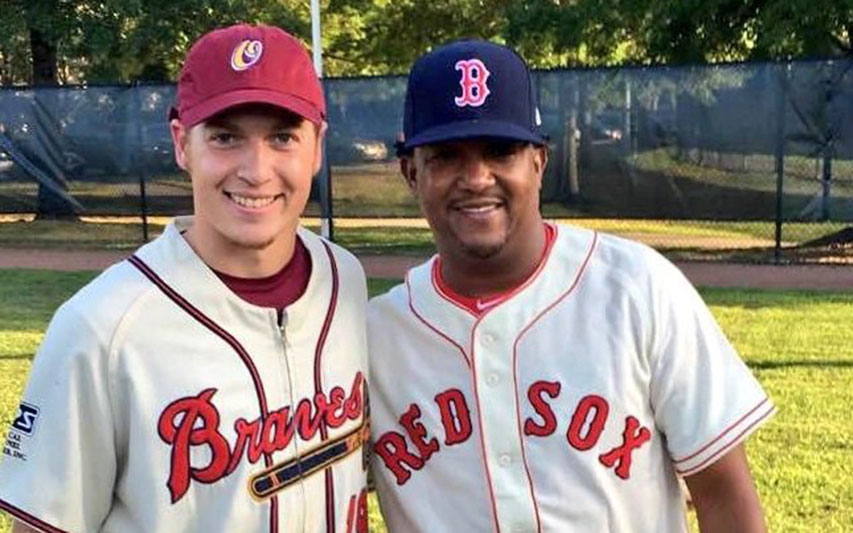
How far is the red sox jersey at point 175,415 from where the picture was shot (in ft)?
5.63

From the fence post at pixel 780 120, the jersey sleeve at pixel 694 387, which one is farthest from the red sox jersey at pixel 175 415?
the fence post at pixel 780 120

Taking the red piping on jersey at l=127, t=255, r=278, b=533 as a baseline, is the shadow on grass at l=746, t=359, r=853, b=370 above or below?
below

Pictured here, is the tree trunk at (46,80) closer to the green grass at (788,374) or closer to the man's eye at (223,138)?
the green grass at (788,374)

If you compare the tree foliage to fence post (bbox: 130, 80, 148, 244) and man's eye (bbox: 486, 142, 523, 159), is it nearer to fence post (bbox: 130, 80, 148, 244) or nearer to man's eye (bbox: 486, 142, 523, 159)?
fence post (bbox: 130, 80, 148, 244)

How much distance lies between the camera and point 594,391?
5.90 ft

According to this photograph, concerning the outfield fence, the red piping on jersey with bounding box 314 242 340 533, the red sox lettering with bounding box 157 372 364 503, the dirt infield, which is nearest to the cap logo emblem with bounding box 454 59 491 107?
the red piping on jersey with bounding box 314 242 340 533

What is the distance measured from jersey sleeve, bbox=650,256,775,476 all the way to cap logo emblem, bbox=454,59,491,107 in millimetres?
440

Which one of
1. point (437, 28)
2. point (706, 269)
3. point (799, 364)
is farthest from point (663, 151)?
point (437, 28)

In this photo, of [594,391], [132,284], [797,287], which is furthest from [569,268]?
[797,287]

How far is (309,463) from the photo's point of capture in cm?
188

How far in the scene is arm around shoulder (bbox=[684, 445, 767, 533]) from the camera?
5.88 ft

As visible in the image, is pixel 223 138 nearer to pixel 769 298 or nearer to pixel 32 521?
pixel 32 521

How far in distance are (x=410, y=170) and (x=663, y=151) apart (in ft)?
29.9

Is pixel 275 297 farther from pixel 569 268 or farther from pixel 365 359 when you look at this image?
pixel 569 268
